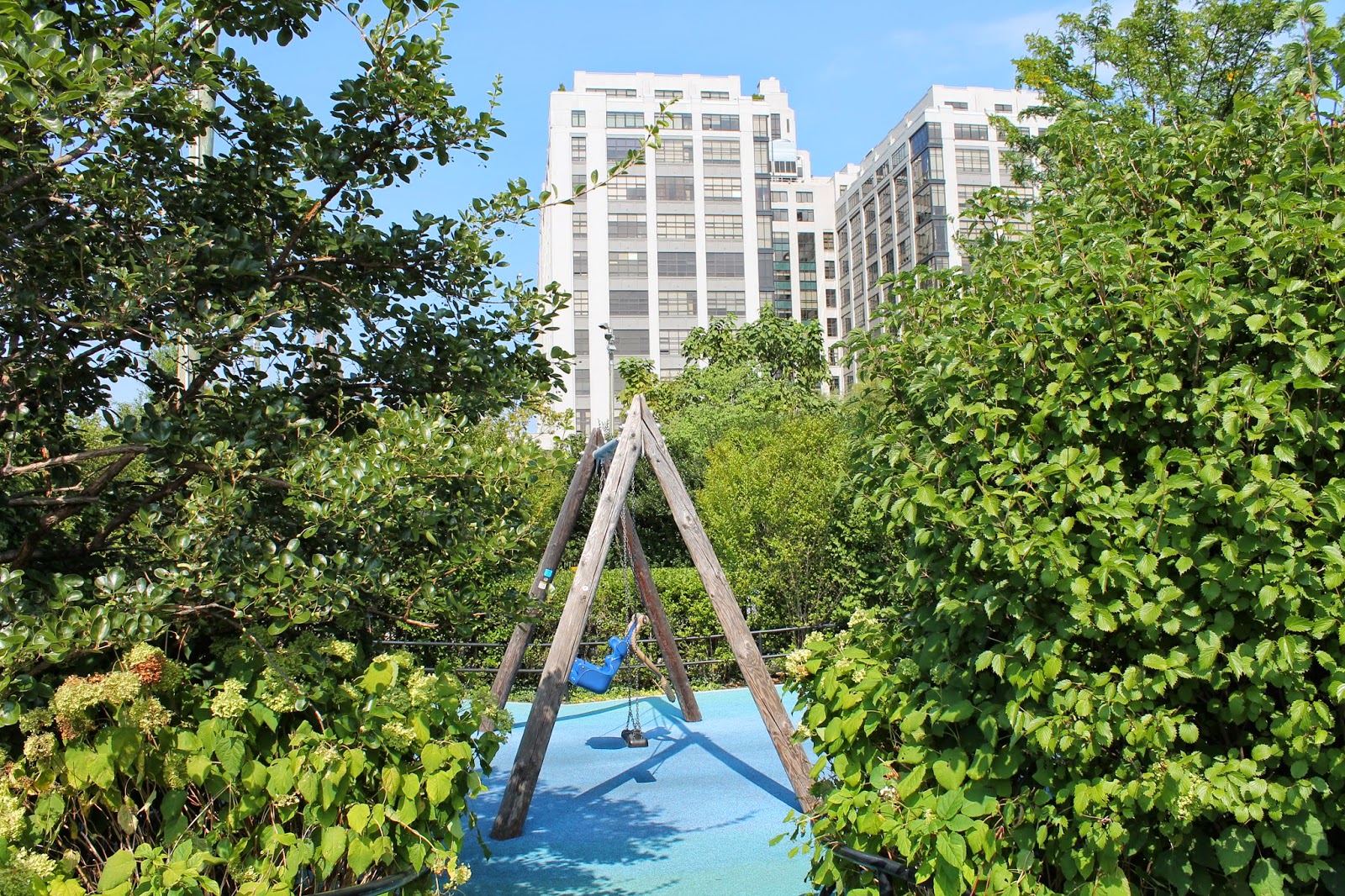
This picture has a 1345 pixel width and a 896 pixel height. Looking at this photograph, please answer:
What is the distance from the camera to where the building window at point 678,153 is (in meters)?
67.3

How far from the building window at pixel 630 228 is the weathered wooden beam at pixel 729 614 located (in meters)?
59.7

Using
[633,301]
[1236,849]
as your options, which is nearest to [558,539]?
[1236,849]

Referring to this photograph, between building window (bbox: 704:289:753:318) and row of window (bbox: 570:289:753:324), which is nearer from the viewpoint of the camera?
row of window (bbox: 570:289:753:324)

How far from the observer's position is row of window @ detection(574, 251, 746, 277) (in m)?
65.6

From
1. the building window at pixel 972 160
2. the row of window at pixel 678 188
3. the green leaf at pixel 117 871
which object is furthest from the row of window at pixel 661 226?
the green leaf at pixel 117 871

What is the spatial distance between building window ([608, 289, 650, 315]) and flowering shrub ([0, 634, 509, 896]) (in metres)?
62.7

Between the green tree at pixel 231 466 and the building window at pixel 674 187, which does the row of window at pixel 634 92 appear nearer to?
the building window at pixel 674 187

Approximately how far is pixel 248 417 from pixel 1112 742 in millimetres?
2953

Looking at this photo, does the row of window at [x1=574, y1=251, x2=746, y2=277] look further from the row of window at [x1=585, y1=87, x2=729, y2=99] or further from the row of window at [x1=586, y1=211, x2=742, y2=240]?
the row of window at [x1=585, y1=87, x2=729, y2=99]

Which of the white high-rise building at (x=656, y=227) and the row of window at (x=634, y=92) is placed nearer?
the white high-rise building at (x=656, y=227)

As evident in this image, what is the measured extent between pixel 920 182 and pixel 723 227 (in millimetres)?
12915

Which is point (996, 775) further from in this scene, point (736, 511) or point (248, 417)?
point (736, 511)

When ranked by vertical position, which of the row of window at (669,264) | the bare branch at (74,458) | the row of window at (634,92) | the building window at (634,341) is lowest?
the bare branch at (74,458)

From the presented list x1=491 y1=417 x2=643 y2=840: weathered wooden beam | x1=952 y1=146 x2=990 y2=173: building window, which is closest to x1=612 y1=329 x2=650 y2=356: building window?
x1=952 y1=146 x2=990 y2=173: building window
